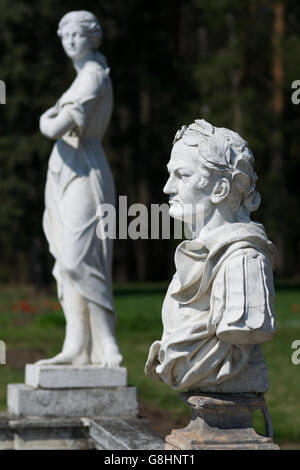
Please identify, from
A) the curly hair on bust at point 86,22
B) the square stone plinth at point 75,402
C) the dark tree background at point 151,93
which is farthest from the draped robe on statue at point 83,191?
the dark tree background at point 151,93

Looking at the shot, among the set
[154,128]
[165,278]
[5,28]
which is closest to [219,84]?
[154,128]

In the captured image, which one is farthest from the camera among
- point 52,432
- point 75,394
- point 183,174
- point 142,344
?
point 142,344

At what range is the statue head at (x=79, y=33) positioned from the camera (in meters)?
7.67

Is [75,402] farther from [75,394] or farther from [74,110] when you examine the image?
[74,110]

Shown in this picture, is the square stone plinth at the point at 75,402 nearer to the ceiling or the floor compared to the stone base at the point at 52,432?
nearer to the ceiling

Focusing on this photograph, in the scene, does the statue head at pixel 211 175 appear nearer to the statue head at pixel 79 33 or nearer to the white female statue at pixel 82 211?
the white female statue at pixel 82 211

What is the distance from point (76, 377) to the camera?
7207mm

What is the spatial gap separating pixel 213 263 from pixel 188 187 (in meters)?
0.32

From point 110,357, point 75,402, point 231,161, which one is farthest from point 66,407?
point 231,161

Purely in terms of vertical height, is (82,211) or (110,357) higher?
(82,211)

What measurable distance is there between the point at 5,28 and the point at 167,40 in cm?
882

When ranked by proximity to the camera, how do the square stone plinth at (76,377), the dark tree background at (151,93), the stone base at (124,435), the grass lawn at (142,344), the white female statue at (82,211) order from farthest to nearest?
the dark tree background at (151,93) < the grass lawn at (142,344) < the white female statue at (82,211) < the square stone plinth at (76,377) < the stone base at (124,435)

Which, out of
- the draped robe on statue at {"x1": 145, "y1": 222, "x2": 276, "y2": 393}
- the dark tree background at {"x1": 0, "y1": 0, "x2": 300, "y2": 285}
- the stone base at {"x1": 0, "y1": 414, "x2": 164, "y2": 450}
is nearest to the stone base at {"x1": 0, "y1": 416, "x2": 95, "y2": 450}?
the stone base at {"x1": 0, "y1": 414, "x2": 164, "y2": 450}
